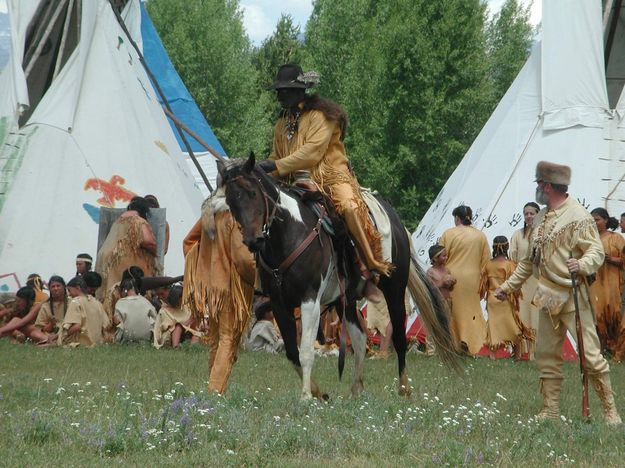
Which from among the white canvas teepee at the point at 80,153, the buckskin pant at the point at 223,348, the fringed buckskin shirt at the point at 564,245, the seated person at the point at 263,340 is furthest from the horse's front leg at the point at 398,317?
the white canvas teepee at the point at 80,153

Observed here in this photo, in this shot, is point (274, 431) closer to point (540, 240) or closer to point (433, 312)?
point (540, 240)

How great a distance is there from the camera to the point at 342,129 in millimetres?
9672

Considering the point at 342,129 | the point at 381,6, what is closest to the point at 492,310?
the point at 342,129

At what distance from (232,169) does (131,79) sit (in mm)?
10948

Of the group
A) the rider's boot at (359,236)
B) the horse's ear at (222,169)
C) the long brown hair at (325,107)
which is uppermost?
the long brown hair at (325,107)

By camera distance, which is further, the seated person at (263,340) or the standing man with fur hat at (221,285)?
the seated person at (263,340)

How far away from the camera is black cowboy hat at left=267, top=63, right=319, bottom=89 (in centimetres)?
930

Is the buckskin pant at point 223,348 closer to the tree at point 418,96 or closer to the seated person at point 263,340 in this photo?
the seated person at point 263,340

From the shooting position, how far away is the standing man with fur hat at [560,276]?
860 cm

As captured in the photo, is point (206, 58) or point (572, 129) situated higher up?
point (206, 58)

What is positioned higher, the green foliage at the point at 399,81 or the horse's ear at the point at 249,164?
the green foliage at the point at 399,81

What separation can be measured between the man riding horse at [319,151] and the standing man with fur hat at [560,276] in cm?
128

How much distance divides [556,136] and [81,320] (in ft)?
24.2

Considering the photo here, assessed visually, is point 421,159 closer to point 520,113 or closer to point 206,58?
point 206,58
